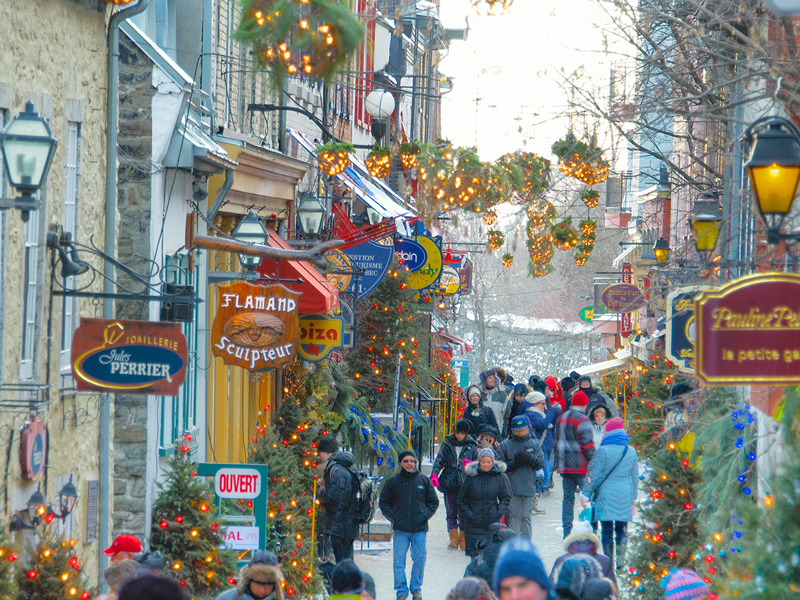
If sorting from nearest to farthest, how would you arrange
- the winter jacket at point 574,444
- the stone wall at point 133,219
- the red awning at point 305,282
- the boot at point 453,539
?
the stone wall at point 133,219, the red awning at point 305,282, the winter jacket at point 574,444, the boot at point 453,539

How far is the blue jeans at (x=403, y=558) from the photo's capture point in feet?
37.5

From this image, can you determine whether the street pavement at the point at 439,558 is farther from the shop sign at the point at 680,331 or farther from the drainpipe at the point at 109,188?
the drainpipe at the point at 109,188

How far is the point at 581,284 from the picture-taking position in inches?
2036

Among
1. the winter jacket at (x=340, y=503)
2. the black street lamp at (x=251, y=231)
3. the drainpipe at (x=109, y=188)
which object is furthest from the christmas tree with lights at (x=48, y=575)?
the black street lamp at (x=251, y=231)

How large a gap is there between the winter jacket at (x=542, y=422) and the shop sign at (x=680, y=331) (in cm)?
552

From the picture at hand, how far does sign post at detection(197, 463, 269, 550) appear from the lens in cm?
1017

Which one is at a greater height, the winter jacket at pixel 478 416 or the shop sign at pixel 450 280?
the shop sign at pixel 450 280

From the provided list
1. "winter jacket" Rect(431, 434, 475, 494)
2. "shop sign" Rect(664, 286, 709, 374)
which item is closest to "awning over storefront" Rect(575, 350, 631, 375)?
"winter jacket" Rect(431, 434, 475, 494)

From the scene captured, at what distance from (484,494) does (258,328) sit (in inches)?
126

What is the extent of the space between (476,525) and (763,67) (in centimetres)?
571

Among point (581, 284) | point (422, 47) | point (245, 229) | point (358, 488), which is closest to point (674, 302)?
point (358, 488)

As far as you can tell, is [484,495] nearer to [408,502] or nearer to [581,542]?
[408,502]

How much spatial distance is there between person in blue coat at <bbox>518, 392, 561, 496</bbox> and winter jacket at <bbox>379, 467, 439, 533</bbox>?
17.5ft

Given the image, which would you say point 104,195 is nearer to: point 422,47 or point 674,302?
point 674,302
